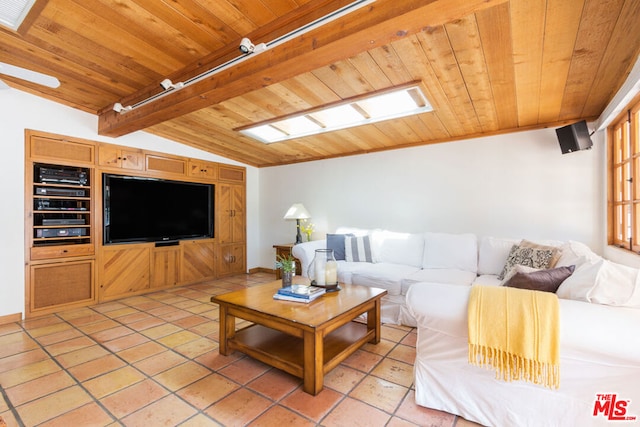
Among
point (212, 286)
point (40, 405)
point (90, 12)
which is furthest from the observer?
point (212, 286)

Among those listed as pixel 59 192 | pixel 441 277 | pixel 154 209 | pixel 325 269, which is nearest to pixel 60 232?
pixel 59 192

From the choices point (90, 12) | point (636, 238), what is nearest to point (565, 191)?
point (636, 238)

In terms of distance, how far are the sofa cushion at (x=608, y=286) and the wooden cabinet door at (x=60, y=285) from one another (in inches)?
191

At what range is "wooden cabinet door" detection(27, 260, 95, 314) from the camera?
3.34 metres

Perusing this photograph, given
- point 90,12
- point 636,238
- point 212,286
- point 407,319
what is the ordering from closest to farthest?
1. point 90,12
2. point 636,238
3. point 407,319
4. point 212,286

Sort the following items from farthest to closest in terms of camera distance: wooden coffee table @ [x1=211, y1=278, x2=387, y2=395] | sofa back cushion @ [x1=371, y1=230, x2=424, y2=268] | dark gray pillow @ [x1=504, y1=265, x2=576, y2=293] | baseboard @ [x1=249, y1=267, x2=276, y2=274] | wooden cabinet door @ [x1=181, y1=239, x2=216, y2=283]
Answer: baseboard @ [x1=249, y1=267, x2=276, y2=274] < wooden cabinet door @ [x1=181, y1=239, x2=216, y2=283] < sofa back cushion @ [x1=371, y1=230, x2=424, y2=268] < wooden coffee table @ [x1=211, y1=278, x2=387, y2=395] < dark gray pillow @ [x1=504, y1=265, x2=576, y2=293]

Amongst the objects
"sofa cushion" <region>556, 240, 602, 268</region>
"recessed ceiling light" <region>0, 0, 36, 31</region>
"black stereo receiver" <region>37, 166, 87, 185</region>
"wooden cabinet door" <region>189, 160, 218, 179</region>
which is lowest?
"sofa cushion" <region>556, 240, 602, 268</region>

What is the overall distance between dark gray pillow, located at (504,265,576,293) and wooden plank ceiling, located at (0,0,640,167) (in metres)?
1.48

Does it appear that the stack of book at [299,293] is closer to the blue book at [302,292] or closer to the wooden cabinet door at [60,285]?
the blue book at [302,292]

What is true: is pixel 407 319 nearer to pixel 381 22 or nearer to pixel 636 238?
pixel 636 238

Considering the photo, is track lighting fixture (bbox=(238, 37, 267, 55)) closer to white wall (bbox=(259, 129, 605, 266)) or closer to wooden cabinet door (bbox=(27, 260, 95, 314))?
white wall (bbox=(259, 129, 605, 266))

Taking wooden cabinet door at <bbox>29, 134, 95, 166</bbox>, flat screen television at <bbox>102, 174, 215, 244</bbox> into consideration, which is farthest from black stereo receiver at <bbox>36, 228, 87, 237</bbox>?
wooden cabinet door at <bbox>29, 134, 95, 166</bbox>

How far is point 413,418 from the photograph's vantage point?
5.40 ft

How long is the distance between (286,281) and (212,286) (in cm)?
262
